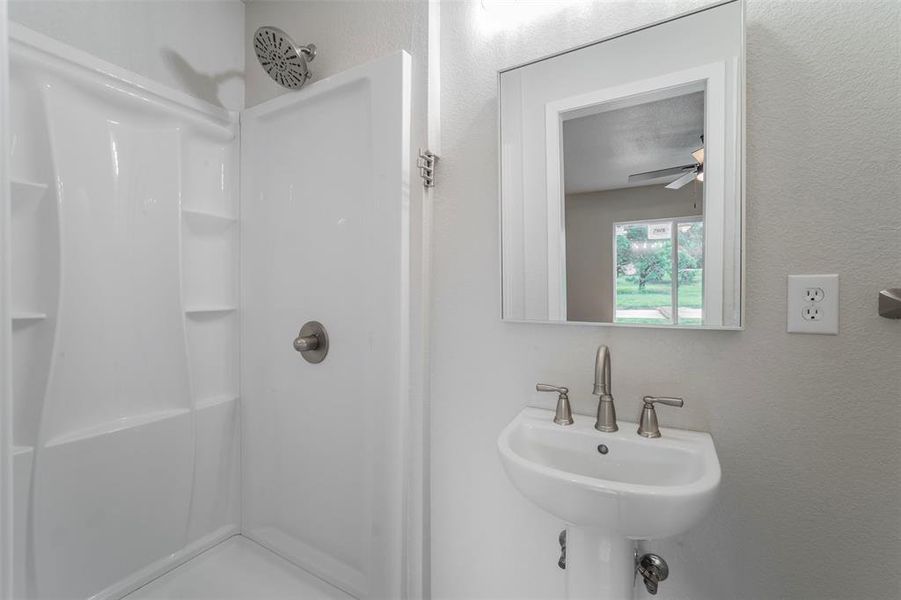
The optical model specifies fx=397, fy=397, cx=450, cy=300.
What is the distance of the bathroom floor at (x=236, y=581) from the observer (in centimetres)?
125

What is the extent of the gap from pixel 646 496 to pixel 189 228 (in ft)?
5.05

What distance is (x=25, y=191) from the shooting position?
40.6 inches

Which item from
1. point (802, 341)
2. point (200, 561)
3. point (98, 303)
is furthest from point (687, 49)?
point (200, 561)

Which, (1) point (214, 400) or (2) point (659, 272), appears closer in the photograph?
(2) point (659, 272)

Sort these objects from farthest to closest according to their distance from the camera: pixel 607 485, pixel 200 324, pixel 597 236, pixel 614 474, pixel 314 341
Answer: pixel 200 324, pixel 314 341, pixel 597 236, pixel 614 474, pixel 607 485

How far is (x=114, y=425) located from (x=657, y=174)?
166cm

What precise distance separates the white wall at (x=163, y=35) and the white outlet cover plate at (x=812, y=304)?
1.86 metres

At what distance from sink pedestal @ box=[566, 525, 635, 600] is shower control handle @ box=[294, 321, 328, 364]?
34.6 inches

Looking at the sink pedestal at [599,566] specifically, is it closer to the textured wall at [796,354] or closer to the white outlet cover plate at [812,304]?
the textured wall at [796,354]

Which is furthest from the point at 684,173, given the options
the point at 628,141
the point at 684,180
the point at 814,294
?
the point at 814,294

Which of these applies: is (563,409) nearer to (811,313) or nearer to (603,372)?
(603,372)

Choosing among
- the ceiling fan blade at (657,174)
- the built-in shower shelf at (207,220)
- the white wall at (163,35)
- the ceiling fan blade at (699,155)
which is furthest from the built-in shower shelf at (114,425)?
the ceiling fan blade at (699,155)

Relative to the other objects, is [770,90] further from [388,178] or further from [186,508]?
[186,508]

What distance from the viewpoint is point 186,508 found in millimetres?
1375
